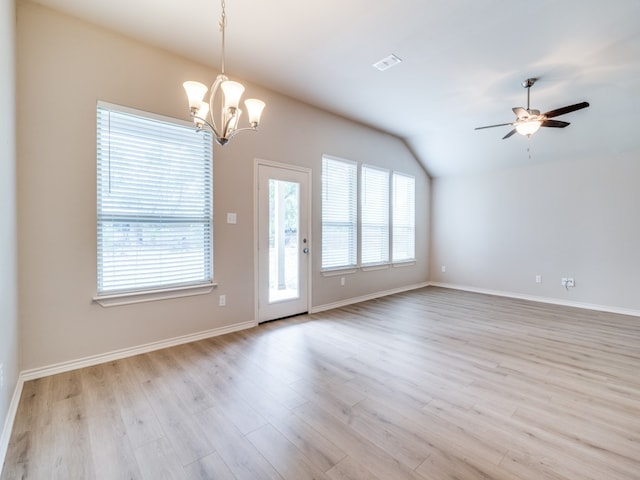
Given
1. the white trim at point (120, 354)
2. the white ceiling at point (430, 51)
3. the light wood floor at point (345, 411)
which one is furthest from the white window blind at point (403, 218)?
the white trim at point (120, 354)

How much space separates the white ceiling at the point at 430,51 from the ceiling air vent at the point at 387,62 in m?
0.08

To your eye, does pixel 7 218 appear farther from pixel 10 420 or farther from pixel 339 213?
pixel 339 213

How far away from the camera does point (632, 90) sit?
3.62 meters

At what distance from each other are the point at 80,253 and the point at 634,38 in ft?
18.5

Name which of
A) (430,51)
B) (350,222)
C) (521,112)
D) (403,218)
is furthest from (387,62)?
(403,218)

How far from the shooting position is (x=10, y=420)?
1.88 meters

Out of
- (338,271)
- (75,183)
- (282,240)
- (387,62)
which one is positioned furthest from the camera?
(338,271)

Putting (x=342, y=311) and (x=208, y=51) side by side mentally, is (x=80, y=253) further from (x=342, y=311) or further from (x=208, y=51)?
(x=342, y=311)

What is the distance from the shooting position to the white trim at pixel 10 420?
162cm

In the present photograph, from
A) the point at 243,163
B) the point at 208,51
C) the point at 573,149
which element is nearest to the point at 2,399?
the point at 243,163

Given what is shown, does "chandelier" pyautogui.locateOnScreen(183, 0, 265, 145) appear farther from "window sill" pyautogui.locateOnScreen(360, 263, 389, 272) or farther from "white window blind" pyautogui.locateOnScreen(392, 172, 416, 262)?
"white window blind" pyautogui.locateOnScreen(392, 172, 416, 262)

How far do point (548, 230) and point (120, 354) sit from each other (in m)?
6.71

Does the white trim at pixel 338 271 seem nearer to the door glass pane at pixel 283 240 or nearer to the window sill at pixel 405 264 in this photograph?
the door glass pane at pixel 283 240

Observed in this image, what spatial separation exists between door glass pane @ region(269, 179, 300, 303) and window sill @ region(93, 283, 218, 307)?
2.99 ft
